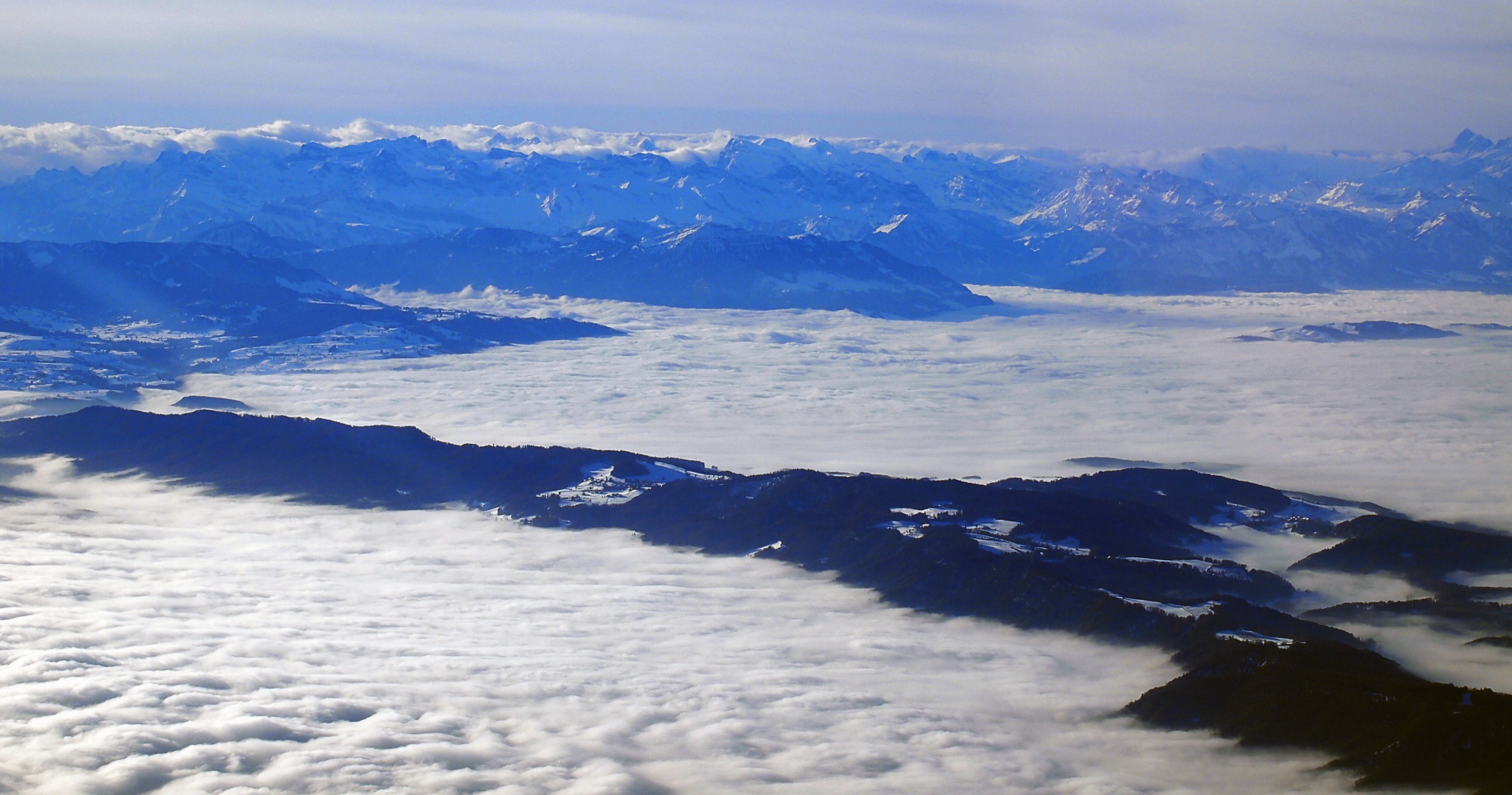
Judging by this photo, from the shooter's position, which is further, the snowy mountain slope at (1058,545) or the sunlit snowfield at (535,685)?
the snowy mountain slope at (1058,545)

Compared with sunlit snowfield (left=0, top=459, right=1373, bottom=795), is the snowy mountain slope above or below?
above

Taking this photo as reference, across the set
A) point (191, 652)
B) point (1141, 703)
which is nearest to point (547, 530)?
point (191, 652)

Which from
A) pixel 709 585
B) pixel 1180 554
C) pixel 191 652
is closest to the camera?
pixel 191 652

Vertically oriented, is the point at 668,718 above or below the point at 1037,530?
below

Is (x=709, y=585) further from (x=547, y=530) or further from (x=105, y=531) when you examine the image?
(x=105, y=531)

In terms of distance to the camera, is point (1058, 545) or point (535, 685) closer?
point (535, 685)

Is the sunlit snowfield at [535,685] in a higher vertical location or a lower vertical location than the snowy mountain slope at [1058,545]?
lower

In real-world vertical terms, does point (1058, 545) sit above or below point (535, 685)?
above

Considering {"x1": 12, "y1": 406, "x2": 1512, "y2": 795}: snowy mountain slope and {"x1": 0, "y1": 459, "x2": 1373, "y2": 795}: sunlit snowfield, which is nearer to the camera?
{"x1": 0, "y1": 459, "x2": 1373, "y2": 795}: sunlit snowfield
